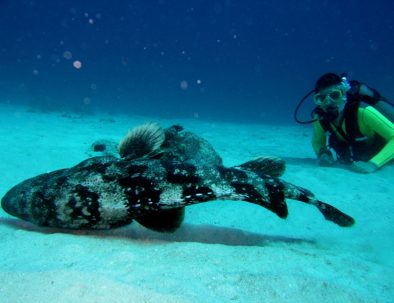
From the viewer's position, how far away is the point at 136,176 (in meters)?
3.38

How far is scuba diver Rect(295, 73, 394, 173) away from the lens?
741 cm

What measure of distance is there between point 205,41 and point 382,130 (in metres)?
159

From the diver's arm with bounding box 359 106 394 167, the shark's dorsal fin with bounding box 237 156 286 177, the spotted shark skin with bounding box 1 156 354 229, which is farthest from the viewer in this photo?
the diver's arm with bounding box 359 106 394 167

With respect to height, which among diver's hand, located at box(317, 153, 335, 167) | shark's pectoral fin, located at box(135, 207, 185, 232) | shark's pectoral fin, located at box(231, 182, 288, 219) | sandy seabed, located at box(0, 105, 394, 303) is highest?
diver's hand, located at box(317, 153, 335, 167)

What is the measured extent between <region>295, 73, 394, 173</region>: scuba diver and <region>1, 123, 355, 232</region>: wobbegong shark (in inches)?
186

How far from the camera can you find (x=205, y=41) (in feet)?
510

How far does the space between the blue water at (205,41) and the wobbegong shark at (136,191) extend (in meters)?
89.7

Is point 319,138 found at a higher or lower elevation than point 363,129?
lower

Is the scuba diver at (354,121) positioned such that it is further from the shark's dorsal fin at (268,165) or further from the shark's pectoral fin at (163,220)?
the shark's pectoral fin at (163,220)

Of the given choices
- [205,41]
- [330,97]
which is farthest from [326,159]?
[205,41]

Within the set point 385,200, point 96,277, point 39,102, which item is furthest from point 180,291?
point 39,102

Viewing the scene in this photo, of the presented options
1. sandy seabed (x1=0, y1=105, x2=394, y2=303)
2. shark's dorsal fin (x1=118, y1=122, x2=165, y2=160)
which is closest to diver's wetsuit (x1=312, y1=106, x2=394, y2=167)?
sandy seabed (x1=0, y1=105, x2=394, y2=303)

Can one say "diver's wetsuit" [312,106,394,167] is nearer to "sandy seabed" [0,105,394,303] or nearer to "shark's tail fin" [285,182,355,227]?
"sandy seabed" [0,105,394,303]

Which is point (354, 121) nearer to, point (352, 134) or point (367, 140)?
point (352, 134)
